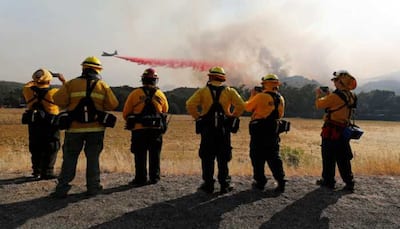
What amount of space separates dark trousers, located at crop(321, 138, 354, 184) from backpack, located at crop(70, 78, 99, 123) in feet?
14.5

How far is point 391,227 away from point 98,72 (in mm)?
5297

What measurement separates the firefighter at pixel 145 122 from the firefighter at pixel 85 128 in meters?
0.75

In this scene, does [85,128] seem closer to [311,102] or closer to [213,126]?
[213,126]

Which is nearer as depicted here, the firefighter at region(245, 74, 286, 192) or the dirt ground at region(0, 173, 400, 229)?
the dirt ground at region(0, 173, 400, 229)

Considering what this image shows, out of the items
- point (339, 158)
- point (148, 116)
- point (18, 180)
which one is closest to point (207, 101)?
point (148, 116)

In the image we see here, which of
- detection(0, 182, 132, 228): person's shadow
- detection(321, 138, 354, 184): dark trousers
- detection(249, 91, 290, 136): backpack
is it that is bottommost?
detection(0, 182, 132, 228): person's shadow

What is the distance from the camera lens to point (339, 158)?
26.2 ft

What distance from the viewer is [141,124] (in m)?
7.96

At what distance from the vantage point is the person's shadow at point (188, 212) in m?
5.88

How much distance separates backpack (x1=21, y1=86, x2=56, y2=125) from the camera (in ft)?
27.2

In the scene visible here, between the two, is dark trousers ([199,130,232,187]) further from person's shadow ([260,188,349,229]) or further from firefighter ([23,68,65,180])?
firefighter ([23,68,65,180])

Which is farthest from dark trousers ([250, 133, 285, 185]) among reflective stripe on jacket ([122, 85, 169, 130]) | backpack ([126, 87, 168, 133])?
reflective stripe on jacket ([122, 85, 169, 130])

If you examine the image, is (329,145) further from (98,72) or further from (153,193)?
(98,72)

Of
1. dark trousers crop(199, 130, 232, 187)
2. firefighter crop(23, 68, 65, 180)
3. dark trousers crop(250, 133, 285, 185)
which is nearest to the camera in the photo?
dark trousers crop(199, 130, 232, 187)
